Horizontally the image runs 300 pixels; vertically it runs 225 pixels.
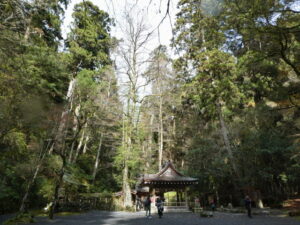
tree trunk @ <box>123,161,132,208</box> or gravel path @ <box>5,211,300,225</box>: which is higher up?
tree trunk @ <box>123,161,132,208</box>

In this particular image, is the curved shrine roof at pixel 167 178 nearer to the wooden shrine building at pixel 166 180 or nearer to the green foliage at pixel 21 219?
the wooden shrine building at pixel 166 180

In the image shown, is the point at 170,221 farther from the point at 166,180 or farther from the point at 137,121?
the point at 137,121

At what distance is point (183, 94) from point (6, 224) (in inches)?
558

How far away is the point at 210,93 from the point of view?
16.3 m

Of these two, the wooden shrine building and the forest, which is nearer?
the forest

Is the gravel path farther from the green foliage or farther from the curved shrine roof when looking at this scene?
the curved shrine roof

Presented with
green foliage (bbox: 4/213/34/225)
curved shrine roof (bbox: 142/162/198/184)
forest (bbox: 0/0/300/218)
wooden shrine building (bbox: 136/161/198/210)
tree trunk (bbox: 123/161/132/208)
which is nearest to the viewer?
green foliage (bbox: 4/213/34/225)

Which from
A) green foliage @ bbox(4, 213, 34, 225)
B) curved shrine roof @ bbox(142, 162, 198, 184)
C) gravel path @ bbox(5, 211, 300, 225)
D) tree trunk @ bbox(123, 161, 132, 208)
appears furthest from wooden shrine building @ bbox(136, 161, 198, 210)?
green foliage @ bbox(4, 213, 34, 225)

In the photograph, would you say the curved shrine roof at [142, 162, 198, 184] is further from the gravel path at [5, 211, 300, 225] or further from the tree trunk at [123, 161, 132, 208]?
the gravel path at [5, 211, 300, 225]

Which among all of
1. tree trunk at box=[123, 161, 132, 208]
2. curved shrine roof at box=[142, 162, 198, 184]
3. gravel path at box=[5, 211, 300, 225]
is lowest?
gravel path at box=[5, 211, 300, 225]

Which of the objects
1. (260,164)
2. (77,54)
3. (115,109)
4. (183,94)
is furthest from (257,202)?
(77,54)

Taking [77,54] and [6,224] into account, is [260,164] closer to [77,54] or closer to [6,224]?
[6,224]

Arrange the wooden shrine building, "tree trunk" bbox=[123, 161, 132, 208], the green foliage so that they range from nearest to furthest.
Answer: the green foliage < the wooden shrine building < "tree trunk" bbox=[123, 161, 132, 208]

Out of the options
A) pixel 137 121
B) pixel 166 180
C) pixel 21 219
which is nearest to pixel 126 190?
pixel 166 180
